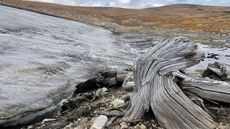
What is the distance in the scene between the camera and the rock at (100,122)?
7.51 meters

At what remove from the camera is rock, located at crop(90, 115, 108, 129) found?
24.6ft

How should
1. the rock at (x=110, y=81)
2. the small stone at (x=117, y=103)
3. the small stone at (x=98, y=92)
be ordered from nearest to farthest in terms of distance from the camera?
1. the small stone at (x=117, y=103)
2. the small stone at (x=98, y=92)
3. the rock at (x=110, y=81)

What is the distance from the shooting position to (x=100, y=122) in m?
7.68

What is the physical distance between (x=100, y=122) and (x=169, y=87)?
4.86ft

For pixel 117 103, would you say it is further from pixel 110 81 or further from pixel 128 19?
pixel 128 19

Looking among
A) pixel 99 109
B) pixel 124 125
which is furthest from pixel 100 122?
pixel 99 109

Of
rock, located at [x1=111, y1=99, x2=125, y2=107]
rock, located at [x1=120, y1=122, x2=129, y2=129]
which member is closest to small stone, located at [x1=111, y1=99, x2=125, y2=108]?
rock, located at [x1=111, y1=99, x2=125, y2=107]

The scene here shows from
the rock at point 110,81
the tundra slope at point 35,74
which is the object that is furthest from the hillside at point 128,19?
the rock at point 110,81

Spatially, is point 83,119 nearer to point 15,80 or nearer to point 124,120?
point 124,120

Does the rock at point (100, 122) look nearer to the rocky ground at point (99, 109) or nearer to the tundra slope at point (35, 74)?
the rocky ground at point (99, 109)

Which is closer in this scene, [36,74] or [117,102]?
[117,102]

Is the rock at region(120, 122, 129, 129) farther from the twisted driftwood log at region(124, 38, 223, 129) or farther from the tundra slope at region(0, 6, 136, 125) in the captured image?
the tundra slope at region(0, 6, 136, 125)

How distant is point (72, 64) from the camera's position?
18.4 meters

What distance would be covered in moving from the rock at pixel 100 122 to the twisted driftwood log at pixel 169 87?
1.53ft
